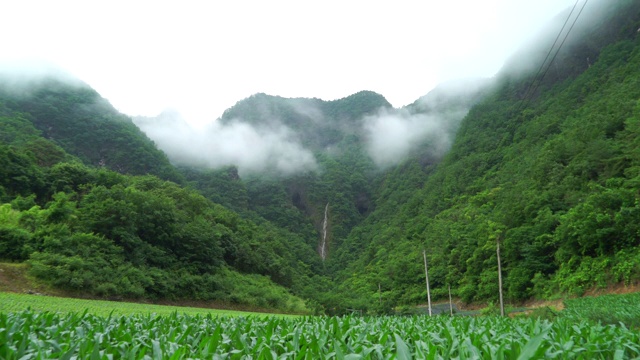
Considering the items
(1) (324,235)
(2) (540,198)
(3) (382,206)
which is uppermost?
(3) (382,206)

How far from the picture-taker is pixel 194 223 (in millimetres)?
44406

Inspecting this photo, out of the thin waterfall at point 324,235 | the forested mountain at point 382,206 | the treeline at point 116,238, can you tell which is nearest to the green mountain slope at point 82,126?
the forested mountain at point 382,206

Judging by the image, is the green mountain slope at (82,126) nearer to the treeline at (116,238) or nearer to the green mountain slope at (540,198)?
the treeline at (116,238)

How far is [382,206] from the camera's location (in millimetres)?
119625

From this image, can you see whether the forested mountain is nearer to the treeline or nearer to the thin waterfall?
the treeline

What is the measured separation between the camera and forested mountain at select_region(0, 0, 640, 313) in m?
29.2

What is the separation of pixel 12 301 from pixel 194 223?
90.8ft

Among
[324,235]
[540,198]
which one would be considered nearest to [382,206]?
[324,235]

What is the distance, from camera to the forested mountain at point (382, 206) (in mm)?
29156

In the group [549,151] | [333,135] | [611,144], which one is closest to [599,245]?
[611,144]

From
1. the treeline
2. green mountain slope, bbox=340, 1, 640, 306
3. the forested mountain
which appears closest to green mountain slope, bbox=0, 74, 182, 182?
the forested mountain

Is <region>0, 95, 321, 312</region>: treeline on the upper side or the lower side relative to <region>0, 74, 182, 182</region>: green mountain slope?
lower

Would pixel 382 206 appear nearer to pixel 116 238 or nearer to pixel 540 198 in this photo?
pixel 540 198

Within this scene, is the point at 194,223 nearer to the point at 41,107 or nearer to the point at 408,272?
the point at 408,272
